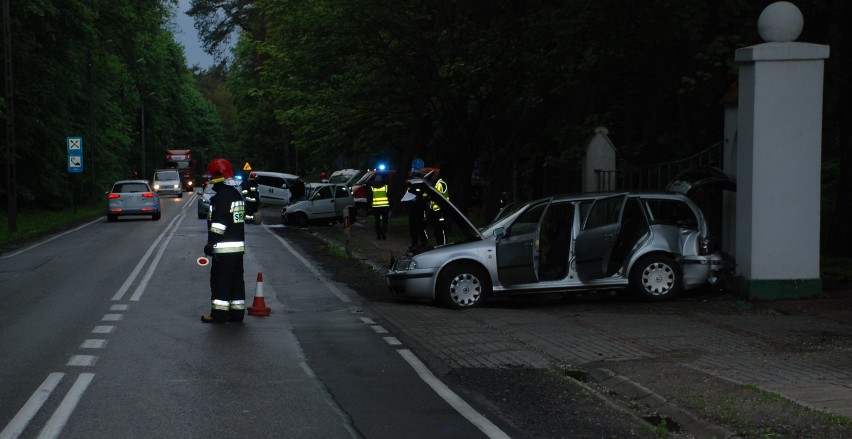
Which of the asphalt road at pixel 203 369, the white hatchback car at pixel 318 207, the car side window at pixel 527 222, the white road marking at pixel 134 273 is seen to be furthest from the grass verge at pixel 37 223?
the car side window at pixel 527 222

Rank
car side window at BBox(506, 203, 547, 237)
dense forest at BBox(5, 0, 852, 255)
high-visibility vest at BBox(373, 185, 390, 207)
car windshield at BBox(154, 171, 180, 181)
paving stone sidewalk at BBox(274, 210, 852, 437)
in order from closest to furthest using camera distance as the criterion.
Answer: paving stone sidewalk at BBox(274, 210, 852, 437)
car side window at BBox(506, 203, 547, 237)
dense forest at BBox(5, 0, 852, 255)
high-visibility vest at BBox(373, 185, 390, 207)
car windshield at BBox(154, 171, 180, 181)

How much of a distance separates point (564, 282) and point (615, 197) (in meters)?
1.42

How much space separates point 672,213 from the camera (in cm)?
1659

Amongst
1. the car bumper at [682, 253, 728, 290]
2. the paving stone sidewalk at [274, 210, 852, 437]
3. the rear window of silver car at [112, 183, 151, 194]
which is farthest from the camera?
the rear window of silver car at [112, 183, 151, 194]

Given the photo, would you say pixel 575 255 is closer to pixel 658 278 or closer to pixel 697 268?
pixel 658 278

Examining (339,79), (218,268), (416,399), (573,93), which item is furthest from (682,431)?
(339,79)

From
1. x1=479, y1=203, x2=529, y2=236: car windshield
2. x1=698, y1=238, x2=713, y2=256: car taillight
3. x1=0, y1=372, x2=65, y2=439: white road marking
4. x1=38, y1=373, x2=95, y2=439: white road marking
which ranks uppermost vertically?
x1=479, y1=203, x2=529, y2=236: car windshield

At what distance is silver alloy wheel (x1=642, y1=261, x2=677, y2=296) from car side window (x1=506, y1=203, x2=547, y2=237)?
1656 mm

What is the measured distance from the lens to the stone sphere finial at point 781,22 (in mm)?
15523

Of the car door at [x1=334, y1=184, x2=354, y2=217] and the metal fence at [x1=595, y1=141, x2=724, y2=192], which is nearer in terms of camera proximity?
the metal fence at [x1=595, y1=141, x2=724, y2=192]

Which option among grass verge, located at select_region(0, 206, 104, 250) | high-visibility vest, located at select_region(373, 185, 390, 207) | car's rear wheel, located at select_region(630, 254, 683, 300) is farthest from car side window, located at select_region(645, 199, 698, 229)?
grass verge, located at select_region(0, 206, 104, 250)

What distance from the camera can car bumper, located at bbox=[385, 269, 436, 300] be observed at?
1577cm

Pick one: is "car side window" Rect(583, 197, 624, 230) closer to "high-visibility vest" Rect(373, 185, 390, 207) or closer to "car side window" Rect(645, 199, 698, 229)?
"car side window" Rect(645, 199, 698, 229)

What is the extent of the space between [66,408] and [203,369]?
79.4 inches
